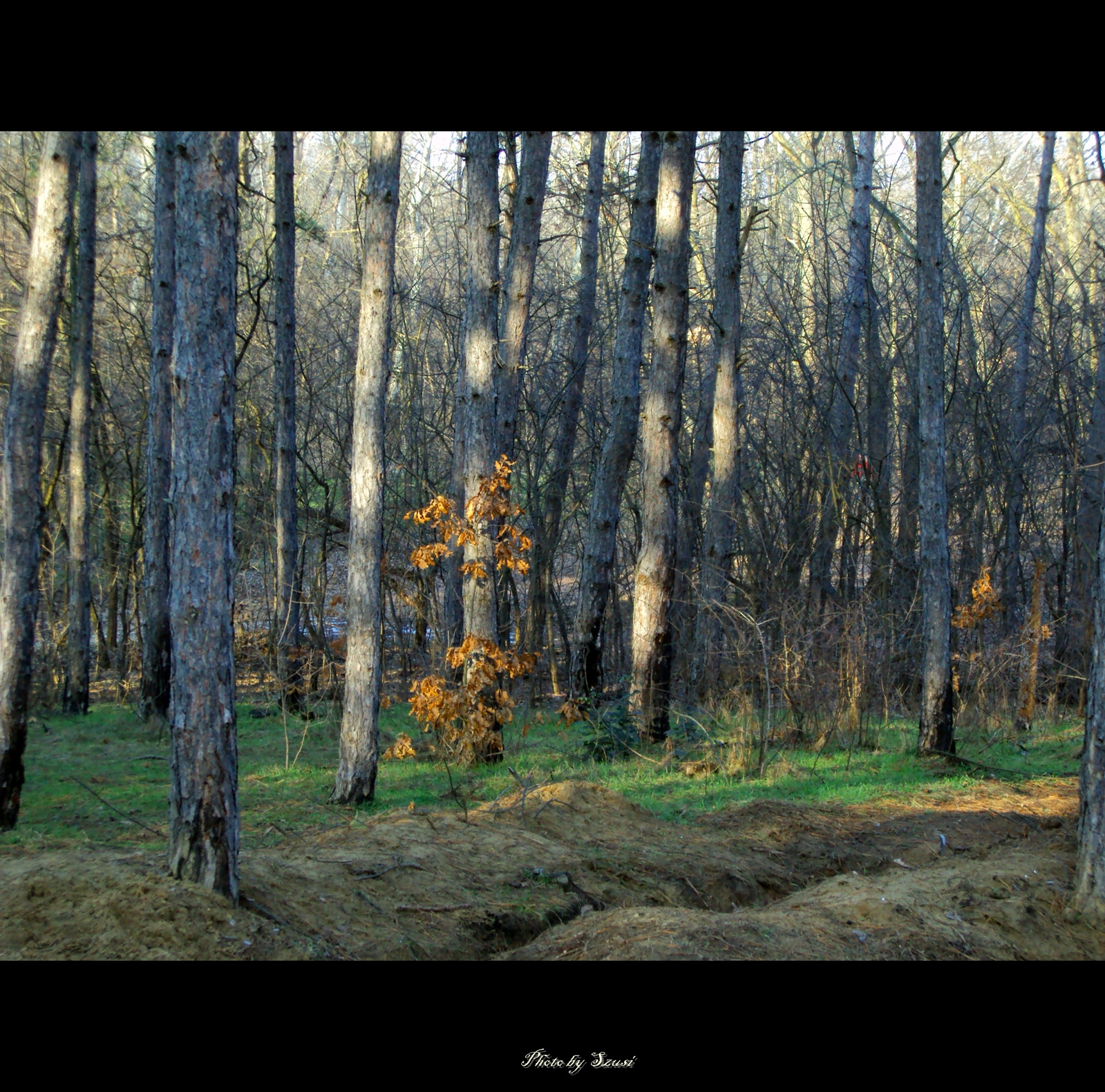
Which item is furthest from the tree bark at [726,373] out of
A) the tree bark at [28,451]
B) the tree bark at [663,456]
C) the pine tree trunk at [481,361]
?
the tree bark at [28,451]

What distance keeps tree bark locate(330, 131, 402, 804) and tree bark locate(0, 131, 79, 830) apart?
250 centimetres

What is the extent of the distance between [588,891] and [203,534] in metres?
Result: 3.48

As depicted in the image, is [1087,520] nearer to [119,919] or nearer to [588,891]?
[588,891]

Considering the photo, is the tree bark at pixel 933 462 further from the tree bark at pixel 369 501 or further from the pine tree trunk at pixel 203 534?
the pine tree trunk at pixel 203 534

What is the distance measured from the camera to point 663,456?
35.2ft

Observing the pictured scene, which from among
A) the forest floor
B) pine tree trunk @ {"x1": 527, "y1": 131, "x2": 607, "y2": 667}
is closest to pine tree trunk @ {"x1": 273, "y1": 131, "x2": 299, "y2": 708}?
the forest floor

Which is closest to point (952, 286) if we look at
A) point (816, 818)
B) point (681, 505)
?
point (681, 505)

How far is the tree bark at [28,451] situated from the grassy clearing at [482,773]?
2.59 ft

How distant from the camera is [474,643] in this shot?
29.8ft

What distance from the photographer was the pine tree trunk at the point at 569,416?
16406mm

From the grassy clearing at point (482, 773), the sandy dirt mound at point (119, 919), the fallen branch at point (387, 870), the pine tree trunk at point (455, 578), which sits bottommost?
the grassy clearing at point (482, 773)

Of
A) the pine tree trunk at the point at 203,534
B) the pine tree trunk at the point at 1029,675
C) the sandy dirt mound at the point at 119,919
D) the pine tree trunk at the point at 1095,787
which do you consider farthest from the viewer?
the pine tree trunk at the point at 1029,675

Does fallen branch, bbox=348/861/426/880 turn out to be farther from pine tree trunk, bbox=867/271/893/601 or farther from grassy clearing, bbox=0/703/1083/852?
pine tree trunk, bbox=867/271/893/601

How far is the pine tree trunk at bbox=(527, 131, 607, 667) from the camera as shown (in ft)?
53.8
